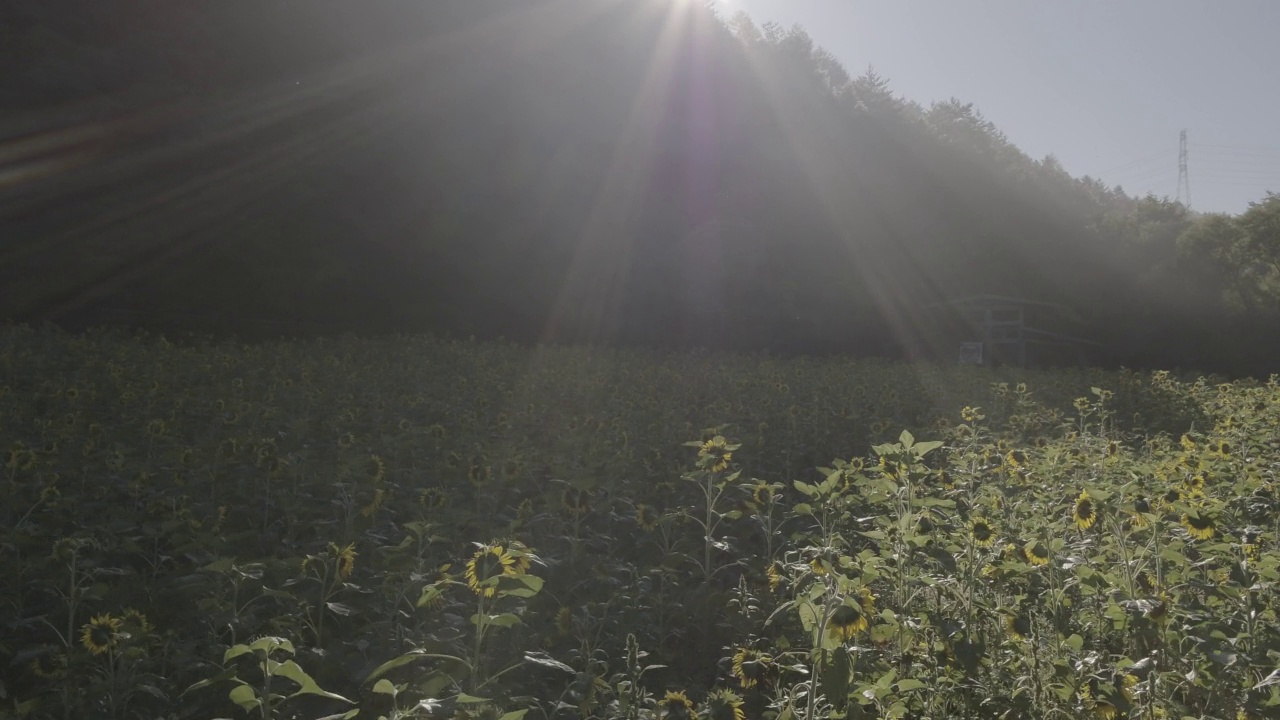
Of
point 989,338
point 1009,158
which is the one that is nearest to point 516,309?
point 989,338

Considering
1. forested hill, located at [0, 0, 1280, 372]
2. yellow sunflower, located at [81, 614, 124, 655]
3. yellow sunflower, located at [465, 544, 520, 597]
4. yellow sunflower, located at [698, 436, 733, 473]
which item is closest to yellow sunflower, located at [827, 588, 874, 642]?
yellow sunflower, located at [465, 544, 520, 597]

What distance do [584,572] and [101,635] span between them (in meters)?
1.56

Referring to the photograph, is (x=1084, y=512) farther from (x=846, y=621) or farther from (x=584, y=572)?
(x=584, y=572)

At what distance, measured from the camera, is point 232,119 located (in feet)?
42.4

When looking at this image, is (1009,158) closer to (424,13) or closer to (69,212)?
(424,13)

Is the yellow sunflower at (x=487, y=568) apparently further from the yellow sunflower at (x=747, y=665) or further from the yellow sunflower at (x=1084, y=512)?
the yellow sunflower at (x=1084, y=512)

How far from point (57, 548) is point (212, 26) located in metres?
13.0

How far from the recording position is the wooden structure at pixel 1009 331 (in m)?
16.2

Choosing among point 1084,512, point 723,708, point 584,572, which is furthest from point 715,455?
point 723,708

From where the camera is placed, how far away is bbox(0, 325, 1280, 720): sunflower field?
2.00m

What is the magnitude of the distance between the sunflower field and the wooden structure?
11.0 m

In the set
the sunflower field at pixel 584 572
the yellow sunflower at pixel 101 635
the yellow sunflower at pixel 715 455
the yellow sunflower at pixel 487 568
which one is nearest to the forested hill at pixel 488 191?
the sunflower field at pixel 584 572

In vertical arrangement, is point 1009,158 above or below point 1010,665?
above

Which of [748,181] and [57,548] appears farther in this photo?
[748,181]
